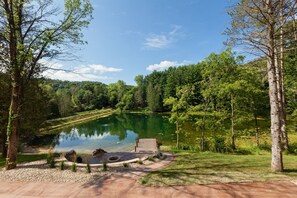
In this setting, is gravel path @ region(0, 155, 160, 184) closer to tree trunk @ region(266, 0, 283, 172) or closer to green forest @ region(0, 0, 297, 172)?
green forest @ region(0, 0, 297, 172)

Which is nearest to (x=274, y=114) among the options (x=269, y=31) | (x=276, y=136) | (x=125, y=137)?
(x=276, y=136)

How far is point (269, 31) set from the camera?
20.0 ft

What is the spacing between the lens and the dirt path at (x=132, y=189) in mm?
4883

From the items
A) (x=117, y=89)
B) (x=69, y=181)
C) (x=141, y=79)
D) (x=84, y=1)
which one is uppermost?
(x=141, y=79)

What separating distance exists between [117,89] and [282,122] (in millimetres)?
79046

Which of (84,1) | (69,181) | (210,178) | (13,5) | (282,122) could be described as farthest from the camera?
(282,122)

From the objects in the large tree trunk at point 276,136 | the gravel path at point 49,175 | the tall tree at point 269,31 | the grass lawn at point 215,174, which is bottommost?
the gravel path at point 49,175

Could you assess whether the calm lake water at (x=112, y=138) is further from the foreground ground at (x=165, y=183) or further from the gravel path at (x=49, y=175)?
the gravel path at (x=49, y=175)

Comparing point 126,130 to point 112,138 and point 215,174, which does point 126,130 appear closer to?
point 112,138

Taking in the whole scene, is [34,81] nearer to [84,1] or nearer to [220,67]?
[84,1]

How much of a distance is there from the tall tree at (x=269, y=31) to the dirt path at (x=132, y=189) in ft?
4.74

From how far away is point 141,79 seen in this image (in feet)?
324

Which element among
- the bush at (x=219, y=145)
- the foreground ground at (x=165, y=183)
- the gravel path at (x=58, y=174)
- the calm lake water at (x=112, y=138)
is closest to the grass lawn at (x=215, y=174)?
the foreground ground at (x=165, y=183)

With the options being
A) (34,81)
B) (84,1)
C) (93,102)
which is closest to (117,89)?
(93,102)
